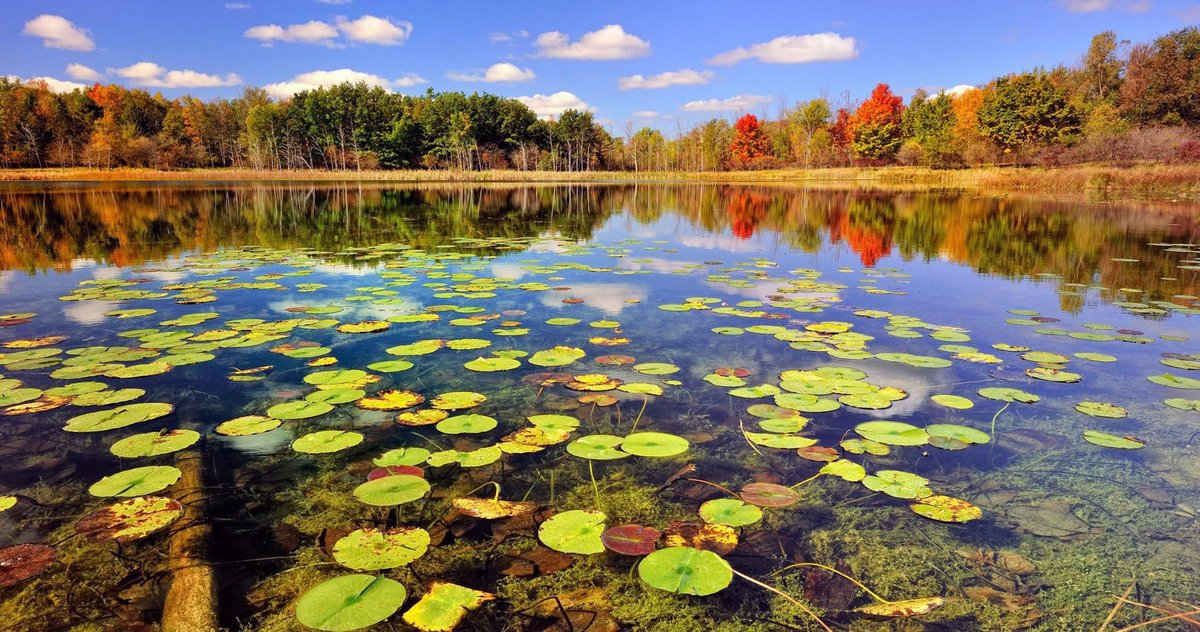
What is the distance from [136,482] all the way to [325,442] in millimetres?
771

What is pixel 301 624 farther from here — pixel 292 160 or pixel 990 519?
pixel 292 160

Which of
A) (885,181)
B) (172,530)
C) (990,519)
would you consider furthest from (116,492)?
(885,181)

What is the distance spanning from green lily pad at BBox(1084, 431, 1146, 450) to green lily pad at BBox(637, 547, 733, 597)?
249 cm

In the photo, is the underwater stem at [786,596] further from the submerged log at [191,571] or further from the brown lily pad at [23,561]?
the brown lily pad at [23,561]

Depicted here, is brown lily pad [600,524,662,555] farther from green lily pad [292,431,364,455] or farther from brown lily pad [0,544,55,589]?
brown lily pad [0,544,55,589]

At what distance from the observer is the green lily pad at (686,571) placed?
6.28ft

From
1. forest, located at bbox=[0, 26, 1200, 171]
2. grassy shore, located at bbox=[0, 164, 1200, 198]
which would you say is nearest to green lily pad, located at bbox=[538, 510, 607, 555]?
grassy shore, located at bbox=[0, 164, 1200, 198]

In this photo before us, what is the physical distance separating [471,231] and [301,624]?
1289 cm

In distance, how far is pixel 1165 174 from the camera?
2431 centimetres

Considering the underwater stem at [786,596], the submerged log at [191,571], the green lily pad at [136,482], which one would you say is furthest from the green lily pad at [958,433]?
the green lily pad at [136,482]

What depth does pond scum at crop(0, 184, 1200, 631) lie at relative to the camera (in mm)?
1956

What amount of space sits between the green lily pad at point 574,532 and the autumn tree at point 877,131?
62.1 meters

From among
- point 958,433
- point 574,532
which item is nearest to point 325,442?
point 574,532

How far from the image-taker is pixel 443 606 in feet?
6.08
